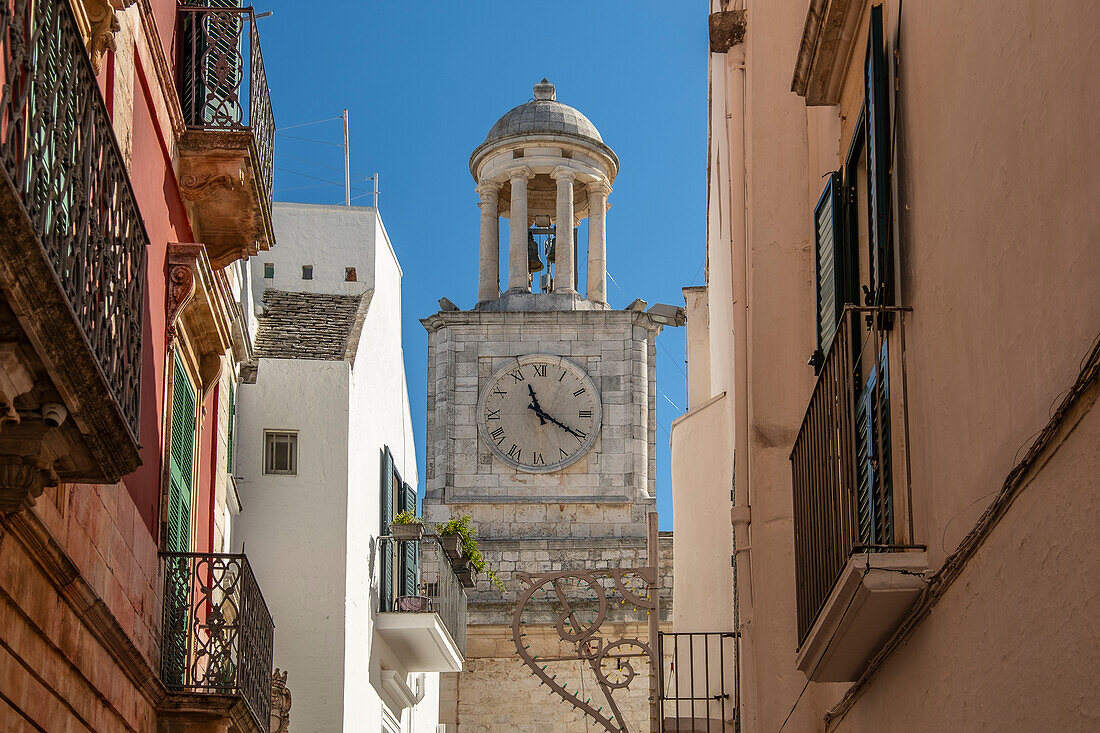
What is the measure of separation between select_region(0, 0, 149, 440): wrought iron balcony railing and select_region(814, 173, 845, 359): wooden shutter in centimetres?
290

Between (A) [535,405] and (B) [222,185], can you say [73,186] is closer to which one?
(B) [222,185]

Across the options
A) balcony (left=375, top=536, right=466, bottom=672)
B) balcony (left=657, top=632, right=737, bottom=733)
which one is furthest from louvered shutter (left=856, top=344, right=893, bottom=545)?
balcony (left=375, top=536, right=466, bottom=672)

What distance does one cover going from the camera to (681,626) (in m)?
17.2

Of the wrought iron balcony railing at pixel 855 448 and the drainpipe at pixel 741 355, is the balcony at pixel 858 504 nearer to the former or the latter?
the wrought iron balcony railing at pixel 855 448

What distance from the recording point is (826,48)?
7.61m

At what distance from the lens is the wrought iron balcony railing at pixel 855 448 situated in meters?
6.26

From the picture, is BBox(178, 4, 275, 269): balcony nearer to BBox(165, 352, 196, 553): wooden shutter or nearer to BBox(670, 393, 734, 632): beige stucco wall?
BBox(165, 352, 196, 553): wooden shutter

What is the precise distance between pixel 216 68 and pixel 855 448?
6410mm

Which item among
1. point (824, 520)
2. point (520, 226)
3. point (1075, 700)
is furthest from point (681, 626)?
point (520, 226)

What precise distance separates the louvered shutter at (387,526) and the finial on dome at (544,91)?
15.1m

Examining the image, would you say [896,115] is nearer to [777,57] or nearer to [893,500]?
[893,500]

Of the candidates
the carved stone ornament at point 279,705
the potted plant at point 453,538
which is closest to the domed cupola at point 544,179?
the potted plant at point 453,538

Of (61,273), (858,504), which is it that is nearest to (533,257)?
(858,504)

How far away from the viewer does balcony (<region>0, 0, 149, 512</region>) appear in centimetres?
530
